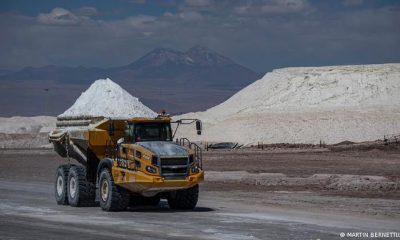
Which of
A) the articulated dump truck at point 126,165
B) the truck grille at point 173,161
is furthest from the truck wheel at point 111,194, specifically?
the truck grille at point 173,161

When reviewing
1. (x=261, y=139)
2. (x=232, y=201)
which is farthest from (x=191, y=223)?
(x=261, y=139)

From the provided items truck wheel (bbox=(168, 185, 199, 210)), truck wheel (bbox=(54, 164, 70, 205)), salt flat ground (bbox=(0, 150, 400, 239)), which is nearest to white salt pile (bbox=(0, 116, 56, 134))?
salt flat ground (bbox=(0, 150, 400, 239))

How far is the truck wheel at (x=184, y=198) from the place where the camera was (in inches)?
979

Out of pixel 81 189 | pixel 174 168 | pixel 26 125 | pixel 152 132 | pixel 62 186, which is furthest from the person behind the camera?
pixel 26 125

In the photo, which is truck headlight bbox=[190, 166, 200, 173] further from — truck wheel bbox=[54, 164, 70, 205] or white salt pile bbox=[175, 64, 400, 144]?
white salt pile bbox=[175, 64, 400, 144]

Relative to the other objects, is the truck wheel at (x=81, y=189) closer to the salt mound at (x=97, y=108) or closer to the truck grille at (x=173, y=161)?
the salt mound at (x=97, y=108)

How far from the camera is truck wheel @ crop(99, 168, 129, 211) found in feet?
79.3

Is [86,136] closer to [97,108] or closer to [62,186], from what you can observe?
[62,186]

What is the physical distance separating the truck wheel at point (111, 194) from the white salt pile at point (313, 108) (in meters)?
52.5

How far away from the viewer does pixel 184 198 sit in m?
25.1

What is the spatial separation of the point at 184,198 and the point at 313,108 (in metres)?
69.1

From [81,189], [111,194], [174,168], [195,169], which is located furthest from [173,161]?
[81,189]

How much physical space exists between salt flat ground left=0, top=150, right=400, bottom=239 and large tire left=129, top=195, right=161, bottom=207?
271mm

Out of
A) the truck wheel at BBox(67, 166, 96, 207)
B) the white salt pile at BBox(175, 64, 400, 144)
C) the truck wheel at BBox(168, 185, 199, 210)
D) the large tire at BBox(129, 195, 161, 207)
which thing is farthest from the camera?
the white salt pile at BBox(175, 64, 400, 144)
